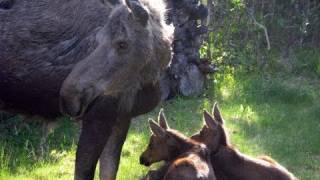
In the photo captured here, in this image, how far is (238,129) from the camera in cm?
780

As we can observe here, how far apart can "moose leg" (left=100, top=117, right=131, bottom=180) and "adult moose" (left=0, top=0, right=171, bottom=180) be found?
14 centimetres

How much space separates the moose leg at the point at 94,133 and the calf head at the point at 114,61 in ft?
0.24

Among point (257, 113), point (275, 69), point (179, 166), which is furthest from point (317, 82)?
point (179, 166)

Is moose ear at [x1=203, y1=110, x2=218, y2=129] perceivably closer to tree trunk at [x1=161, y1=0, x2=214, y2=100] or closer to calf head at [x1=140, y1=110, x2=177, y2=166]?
calf head at [x1=140, y1=110, x2=177, y2=166]

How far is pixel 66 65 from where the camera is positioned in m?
4.71

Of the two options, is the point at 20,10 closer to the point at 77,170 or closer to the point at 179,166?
the point at 77,170

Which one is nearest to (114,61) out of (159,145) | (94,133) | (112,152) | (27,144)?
(94,133)

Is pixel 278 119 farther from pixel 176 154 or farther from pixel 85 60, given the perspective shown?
pixel 85 60

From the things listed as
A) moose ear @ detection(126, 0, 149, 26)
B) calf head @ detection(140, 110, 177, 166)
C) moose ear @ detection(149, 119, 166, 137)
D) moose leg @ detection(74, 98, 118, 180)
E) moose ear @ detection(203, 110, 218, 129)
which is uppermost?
moose ear @ detection(126, 0, 149, 26)

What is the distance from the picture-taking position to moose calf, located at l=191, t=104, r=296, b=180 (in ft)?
17.2

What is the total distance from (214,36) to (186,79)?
64.9 inches

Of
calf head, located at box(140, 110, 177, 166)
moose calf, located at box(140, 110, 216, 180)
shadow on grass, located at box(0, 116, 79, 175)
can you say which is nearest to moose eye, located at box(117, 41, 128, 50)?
moose calf, located at box(140, 110, 216, 180)

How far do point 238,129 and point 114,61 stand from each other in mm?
3532

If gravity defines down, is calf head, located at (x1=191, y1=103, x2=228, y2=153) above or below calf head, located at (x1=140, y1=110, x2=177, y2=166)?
above
